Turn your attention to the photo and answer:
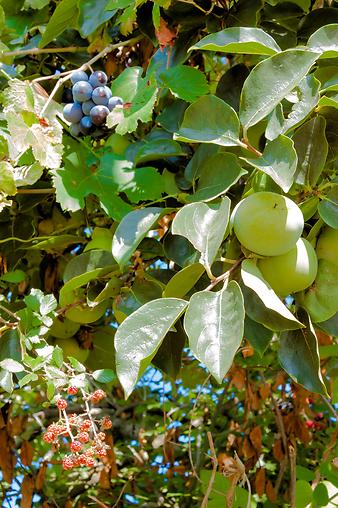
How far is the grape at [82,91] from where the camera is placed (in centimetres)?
118

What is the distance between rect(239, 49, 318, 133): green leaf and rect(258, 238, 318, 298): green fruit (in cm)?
15

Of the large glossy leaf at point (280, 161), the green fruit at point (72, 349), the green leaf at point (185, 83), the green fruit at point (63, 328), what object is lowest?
the green fruit at point (72, 349)

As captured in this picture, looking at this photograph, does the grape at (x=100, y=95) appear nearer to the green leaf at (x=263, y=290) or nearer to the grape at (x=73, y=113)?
the grape at (x=73, y=113)

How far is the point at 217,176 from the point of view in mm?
986

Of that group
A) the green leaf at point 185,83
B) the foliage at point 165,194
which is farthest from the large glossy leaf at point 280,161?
the green leaf at point 185,83

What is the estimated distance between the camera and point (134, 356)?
0.81m

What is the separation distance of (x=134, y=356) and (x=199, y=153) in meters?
0.39

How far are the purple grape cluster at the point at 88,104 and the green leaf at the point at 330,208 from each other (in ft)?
1.32

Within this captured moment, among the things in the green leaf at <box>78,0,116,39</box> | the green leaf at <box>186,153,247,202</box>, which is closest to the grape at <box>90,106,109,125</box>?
the green leaf at <box>78,0,116,39</box>

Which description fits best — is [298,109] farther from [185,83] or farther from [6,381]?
[6,381]

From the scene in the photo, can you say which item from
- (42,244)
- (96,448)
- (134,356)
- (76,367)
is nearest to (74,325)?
(42,244)

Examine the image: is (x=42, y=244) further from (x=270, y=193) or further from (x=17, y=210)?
(x=270, y=193)

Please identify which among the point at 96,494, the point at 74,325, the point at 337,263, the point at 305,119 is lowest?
the point at 96,494

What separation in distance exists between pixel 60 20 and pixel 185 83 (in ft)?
0.87
